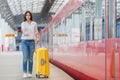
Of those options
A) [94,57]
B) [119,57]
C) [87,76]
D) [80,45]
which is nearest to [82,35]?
[80,45]

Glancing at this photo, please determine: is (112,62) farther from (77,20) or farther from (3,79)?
(3,79)

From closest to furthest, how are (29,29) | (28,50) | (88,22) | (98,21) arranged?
(98,21)
(88,22)
(29,29)
(28,50)

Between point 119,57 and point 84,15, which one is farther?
point 84,15

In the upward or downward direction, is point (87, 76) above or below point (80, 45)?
below

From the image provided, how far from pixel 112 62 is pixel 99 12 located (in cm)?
146

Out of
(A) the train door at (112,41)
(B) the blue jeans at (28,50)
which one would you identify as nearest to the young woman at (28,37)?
(B) the blue jeans at (28,50)

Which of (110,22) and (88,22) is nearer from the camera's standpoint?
(110,22)

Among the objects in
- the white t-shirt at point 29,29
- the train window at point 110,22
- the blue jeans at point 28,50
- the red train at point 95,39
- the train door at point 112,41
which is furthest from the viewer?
the blue jeans at point 28,50

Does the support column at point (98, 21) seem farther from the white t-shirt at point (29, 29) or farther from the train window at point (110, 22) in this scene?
the white t-shirt at point (29, 29)

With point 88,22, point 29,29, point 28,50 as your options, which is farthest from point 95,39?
point 28,50

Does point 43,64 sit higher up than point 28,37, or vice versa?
point 28,37

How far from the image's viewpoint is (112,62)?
6.77 m

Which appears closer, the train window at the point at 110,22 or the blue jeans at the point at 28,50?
the train window at the point at 110,22

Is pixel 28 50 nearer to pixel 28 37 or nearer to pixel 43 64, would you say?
pixel 28 37
